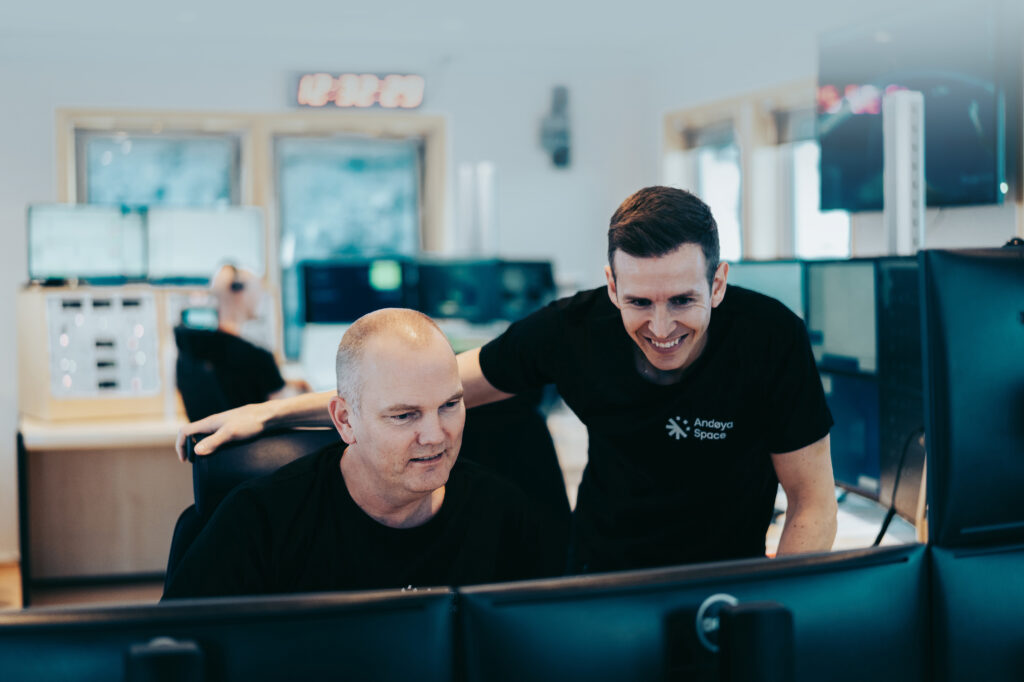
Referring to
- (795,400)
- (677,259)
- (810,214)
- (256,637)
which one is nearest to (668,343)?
(677,259)

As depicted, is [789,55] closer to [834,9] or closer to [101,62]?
[834,9]

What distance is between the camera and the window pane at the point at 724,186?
576cm

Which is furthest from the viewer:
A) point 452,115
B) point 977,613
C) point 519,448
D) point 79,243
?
point 452,115

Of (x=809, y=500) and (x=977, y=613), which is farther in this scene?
(x=809, y=500)

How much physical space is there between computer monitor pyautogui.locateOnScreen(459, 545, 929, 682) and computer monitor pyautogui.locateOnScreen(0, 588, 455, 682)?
35 millimetres

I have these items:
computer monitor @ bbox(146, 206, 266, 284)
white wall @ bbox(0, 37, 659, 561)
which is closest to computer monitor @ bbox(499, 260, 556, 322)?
white wall @ bbox(0, 37, 659, 561)

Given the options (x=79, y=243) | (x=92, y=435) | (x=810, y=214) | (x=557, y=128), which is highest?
(x=557, y=128)

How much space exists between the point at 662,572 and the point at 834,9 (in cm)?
444

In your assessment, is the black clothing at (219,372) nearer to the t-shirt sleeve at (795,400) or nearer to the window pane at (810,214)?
the t-shirt sleeve at (795,400)

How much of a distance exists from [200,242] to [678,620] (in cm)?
424

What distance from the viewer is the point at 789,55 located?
491 centimetres

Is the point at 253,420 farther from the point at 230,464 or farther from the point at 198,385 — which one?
the point at 198,385

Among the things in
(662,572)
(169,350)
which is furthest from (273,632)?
(169,350)

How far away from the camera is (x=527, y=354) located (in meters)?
1.68
